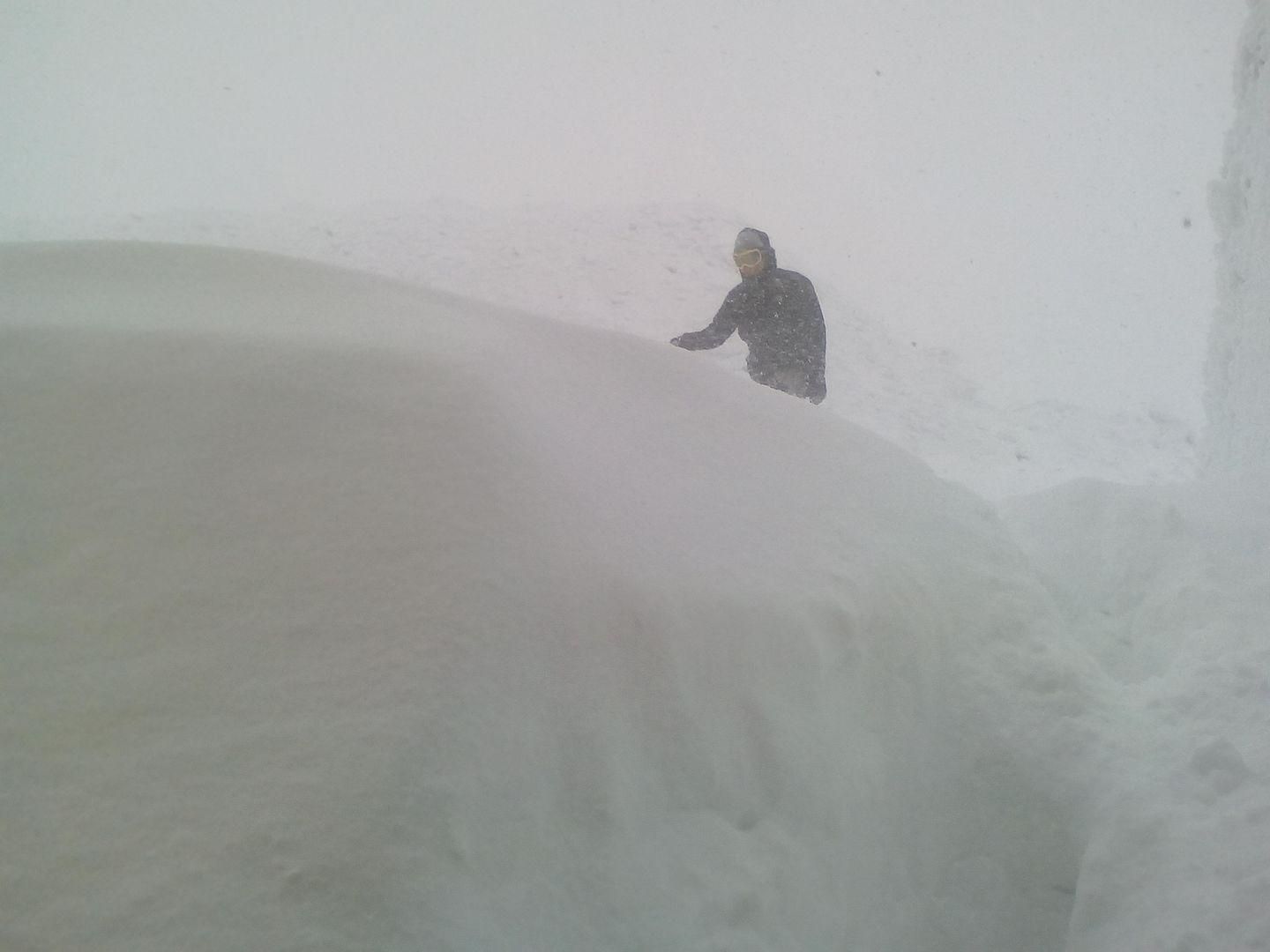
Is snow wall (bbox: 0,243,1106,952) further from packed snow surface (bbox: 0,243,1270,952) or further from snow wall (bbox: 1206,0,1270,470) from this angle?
snow wall (bbox: 1206,0,1270,470)

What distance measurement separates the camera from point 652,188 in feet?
33.4

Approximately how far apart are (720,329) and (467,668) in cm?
295

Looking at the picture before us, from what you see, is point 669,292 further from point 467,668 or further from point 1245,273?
point 467,668

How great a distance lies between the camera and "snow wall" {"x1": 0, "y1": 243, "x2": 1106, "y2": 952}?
813mm

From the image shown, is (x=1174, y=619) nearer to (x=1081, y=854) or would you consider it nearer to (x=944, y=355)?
(x=1081, y=854)

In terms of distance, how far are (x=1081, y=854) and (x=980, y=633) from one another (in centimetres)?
39

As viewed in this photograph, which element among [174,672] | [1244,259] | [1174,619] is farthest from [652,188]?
[174,672]

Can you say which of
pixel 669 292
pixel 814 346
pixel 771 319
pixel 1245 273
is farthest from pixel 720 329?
pixel 669 292

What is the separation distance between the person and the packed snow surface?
6.81 feet

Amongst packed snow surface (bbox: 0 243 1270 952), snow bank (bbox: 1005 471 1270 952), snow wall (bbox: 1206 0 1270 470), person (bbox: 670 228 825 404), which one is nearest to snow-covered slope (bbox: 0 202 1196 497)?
person (bbox: 670 228 825 404)

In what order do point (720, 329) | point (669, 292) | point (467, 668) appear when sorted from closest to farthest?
point (467, 668), point (720, 329), point (669, 292)

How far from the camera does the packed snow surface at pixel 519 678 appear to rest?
2.70 feet

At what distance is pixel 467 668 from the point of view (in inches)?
36.3

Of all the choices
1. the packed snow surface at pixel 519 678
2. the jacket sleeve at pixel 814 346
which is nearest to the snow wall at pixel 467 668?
the packed snow surface at pixel 519 678
